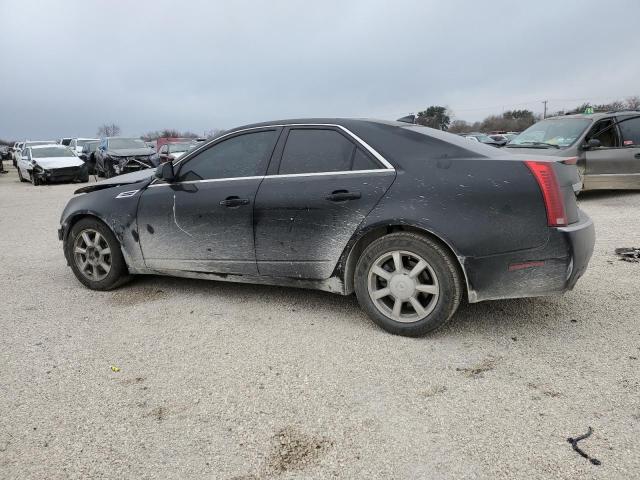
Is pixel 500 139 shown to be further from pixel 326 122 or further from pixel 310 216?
pixel 310 216

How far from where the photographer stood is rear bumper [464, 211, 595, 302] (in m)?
3.21

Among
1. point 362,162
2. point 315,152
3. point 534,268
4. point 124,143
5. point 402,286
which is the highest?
point 124,143

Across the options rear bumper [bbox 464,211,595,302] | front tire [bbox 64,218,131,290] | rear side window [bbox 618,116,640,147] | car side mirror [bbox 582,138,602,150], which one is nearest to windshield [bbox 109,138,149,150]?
car side mirror [bbox 582,138,602,150]

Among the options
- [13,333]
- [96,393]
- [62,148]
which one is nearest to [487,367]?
[96,393]

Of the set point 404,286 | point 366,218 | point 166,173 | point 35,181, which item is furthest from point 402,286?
point 35,181

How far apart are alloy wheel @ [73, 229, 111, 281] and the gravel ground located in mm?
385

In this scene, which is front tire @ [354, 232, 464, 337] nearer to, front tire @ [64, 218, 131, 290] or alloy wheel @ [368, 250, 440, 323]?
alloy wheel @ [368, 250, 440, 323]

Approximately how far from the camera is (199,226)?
13.8ft

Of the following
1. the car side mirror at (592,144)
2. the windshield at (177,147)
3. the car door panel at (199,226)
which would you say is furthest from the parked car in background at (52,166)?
the car side mirror at (592,144)

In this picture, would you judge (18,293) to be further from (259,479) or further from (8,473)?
(259,479)

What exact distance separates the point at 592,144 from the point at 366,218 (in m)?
7.53

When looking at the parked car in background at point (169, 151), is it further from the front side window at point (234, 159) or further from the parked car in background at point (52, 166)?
the front side window at point (234, 159)

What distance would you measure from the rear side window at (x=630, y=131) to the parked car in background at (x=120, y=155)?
14758mm

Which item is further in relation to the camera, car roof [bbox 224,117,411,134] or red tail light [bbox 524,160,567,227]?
car roof [bbox 224,117,411,134]
